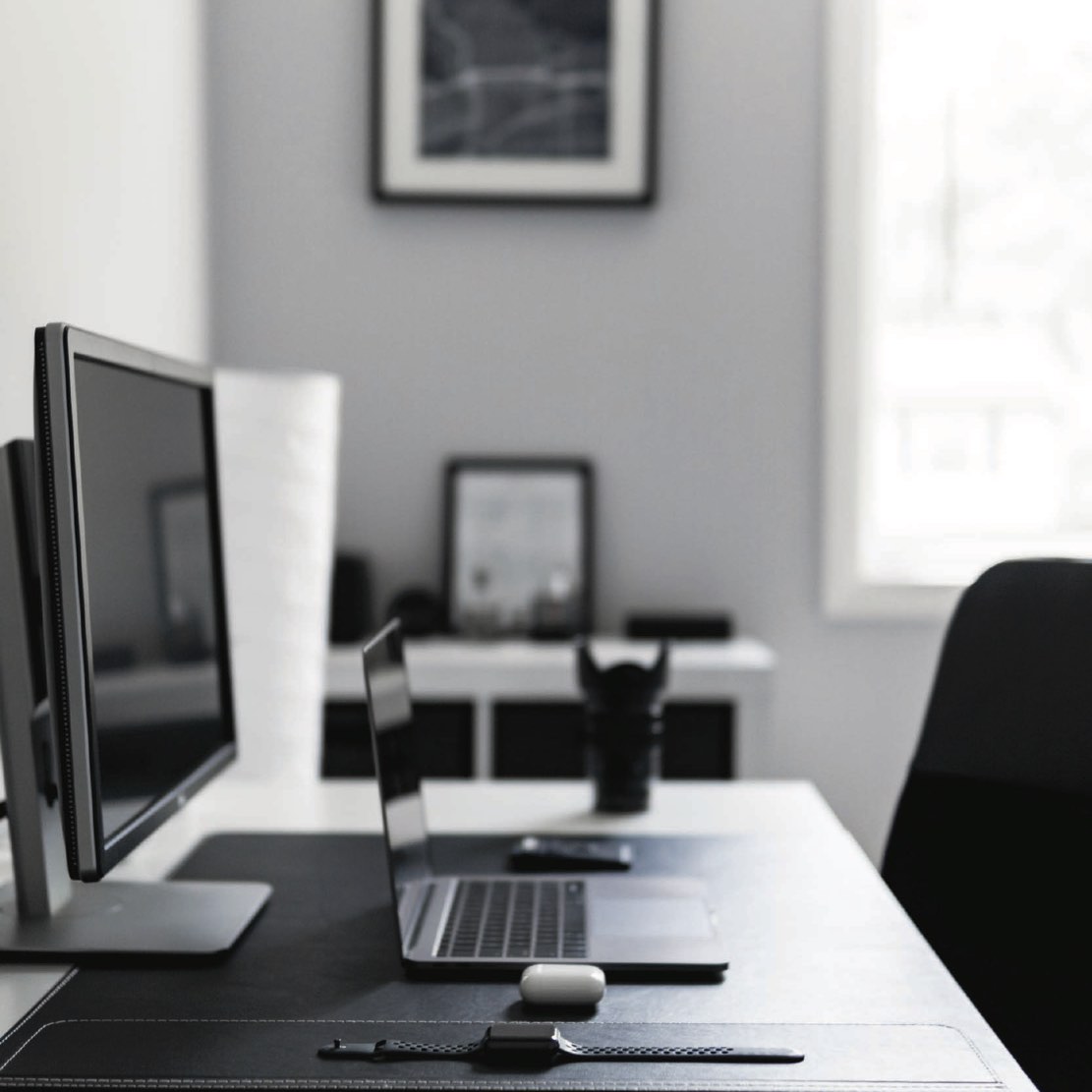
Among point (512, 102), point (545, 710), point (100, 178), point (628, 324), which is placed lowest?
point (545, 710)

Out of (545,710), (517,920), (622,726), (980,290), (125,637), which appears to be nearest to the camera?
(125,637)

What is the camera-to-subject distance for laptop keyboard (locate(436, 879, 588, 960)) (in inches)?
45.6

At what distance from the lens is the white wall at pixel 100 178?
165cm

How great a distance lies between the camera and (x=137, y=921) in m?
1.21

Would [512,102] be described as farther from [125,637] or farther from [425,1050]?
[425,1050]

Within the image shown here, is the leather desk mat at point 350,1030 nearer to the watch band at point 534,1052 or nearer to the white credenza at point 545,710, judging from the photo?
the watch band at point 534,1052

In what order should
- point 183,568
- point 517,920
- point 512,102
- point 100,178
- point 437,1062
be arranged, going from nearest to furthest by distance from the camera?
point 437,1062
point 517,920
point 183,568
point 100,178
point 512,102

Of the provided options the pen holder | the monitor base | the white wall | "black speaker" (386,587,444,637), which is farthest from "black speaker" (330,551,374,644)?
the monitor base

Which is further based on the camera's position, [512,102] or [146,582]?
[512,102]

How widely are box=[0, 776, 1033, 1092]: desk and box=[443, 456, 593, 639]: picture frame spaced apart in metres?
1.00

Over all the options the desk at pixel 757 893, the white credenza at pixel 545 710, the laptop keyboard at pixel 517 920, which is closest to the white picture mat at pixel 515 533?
the white credenza at pixel 545 710

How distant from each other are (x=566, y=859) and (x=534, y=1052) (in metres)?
0.46

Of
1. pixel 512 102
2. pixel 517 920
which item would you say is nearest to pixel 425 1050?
pixel 517 920

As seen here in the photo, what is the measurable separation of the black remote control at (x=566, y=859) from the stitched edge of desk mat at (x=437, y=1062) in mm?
390
